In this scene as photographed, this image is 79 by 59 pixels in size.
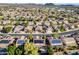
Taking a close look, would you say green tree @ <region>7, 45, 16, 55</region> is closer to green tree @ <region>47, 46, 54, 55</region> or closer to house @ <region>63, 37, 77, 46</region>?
green tree @ <region>47, 46, 54, 55</region>

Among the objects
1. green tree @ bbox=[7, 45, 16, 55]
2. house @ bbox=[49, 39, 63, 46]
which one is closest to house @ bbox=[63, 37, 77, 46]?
house @ bbox=[49, 39, 63, 46]

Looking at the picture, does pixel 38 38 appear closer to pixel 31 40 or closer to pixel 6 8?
pixel 31 40

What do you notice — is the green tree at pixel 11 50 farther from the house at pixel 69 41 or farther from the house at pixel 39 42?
the house at pixel 69 41

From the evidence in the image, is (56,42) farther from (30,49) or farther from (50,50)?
(30,49)

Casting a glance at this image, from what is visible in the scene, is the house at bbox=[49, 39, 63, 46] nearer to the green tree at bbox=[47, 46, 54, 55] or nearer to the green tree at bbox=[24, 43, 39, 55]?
the green tree at bbox=[47, 46, 54, 55]

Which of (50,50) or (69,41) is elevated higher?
(69,41)

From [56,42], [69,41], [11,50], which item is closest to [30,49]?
[11,50]

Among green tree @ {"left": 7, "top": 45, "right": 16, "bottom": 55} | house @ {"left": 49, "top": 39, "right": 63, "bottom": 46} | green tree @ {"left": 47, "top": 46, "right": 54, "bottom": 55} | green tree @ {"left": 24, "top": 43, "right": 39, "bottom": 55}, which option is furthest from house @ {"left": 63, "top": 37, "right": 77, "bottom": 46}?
green tree @ {"left": 7, "top": 45, "right": 16, "bottom": 55}

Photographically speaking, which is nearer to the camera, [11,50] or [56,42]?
[11,50]

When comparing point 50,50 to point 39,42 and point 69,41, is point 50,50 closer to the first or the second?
point 39,42

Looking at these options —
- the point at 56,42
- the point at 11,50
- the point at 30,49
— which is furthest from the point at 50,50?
the point at 11,50

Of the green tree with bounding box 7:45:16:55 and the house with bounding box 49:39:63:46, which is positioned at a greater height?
the house with bounding box 49:39:63:46
